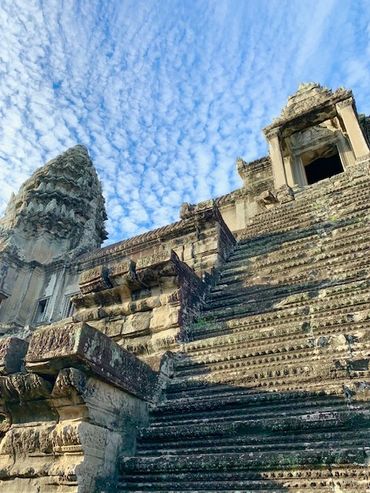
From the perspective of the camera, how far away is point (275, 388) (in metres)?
3.67

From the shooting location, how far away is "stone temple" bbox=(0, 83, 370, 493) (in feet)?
9.76

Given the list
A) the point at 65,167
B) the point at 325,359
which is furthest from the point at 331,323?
the point at 65,167

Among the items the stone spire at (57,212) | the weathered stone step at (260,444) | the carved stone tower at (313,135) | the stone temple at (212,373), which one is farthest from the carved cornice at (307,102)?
the weathered stone step at (260,444)

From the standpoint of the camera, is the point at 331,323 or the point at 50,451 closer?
the point at 50,451

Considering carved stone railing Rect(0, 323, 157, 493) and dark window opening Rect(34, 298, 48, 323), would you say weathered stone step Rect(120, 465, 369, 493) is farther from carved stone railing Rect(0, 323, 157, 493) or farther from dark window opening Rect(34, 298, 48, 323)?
dark window opening Rect(34, 298, 48, 323)

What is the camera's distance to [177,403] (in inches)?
155

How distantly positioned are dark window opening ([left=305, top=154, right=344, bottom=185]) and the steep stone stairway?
1105cm

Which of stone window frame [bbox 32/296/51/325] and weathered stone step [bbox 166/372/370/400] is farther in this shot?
stone window frame [bbox 32/296/51/325]

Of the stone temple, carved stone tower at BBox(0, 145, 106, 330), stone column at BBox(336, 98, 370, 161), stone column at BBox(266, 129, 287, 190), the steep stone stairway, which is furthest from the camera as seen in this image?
carved stone tower at BBox(0, 145, 106, 330)

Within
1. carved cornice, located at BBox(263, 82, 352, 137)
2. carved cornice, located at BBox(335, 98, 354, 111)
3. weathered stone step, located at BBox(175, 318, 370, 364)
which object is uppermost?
carved cornice, located at BBox(263, 82, 352, 137)

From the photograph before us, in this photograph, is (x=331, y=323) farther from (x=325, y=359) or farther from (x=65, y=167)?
(x=65, y=167)

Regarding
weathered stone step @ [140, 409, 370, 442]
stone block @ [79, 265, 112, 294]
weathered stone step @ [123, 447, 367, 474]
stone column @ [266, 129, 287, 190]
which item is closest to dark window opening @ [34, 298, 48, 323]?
stone column @ [266, 129, 287, 190]

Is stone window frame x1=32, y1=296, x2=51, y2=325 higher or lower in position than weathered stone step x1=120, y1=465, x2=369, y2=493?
higher

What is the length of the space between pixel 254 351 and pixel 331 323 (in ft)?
2.91
